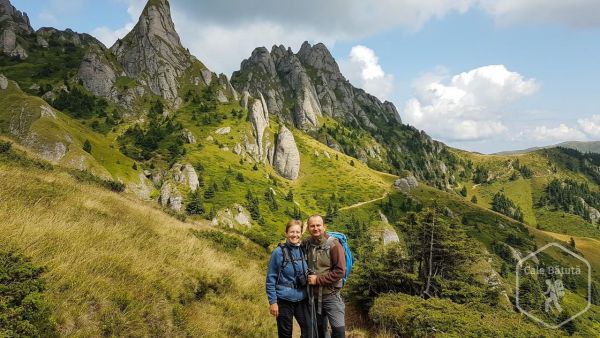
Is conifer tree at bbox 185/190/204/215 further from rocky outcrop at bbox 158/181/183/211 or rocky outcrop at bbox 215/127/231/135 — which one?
rocky outcrop at bbox 215/127/231/135

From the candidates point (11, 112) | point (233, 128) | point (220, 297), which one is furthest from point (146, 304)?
point (233, 128)

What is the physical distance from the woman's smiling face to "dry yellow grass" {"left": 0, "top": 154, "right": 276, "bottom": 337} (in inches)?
146

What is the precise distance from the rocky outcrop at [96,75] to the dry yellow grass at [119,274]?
641 ft

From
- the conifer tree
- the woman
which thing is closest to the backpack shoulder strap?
the woman

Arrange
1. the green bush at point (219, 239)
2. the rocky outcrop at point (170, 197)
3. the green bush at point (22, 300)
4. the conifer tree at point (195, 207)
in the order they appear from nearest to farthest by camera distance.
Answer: the green bush at point (22, 300) < the green bush at point (219, 239) < the rocky outcrop at point (170, 197) < the conifer tree at point (195, 207)

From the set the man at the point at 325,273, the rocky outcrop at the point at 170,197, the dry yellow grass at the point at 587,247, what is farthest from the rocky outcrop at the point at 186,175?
the dry yellow grass at the point at 587,247

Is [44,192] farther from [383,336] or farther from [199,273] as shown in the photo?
[383,336]

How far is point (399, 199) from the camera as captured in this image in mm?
179000

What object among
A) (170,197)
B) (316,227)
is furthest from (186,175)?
(316,227)

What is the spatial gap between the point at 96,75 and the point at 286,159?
107m

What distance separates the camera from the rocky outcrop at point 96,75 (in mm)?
183875

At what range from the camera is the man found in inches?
311

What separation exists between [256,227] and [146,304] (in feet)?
379

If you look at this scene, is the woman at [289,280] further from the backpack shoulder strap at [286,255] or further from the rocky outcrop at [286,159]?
the rocky outcrop at [286,159]
